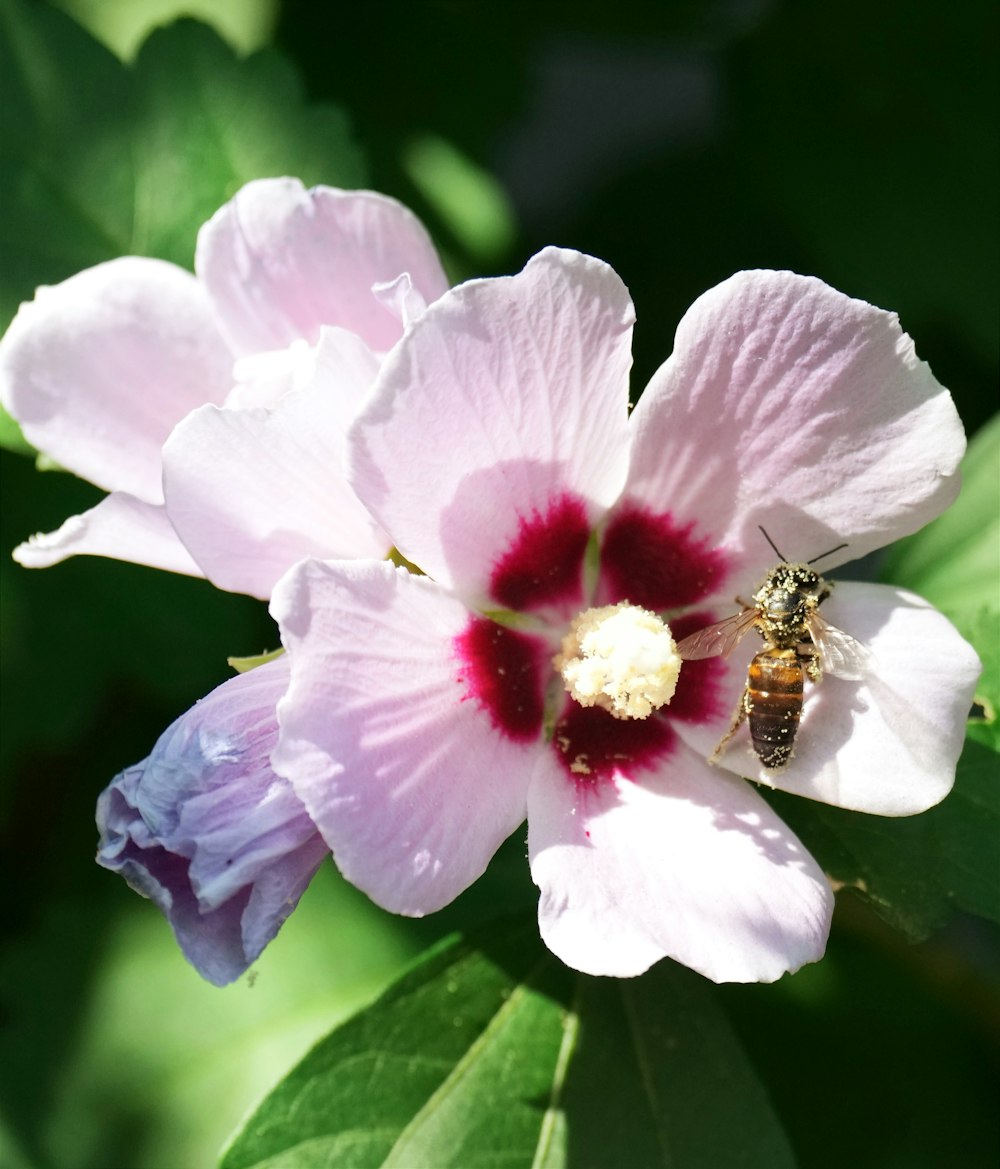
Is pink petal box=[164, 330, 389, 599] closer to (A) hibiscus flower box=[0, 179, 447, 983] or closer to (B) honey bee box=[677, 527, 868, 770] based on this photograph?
(A) hibiscus flower box=[0, 179, 447, 983]

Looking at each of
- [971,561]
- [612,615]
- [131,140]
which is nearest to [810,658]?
[612,615]

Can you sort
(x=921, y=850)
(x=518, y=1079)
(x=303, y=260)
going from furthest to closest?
(x=518, y=1079)
(x=921, y=850)
(x=303, y=260)

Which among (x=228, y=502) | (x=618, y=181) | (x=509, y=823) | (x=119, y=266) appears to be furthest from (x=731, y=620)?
(x=618, y=181)

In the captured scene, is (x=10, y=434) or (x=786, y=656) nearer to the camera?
(x=786, y=656)

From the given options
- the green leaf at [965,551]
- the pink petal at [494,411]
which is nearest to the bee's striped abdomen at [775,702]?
the pink petal at [494,411]

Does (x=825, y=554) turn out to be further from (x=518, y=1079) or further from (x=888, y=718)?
(x=518, y=1079)

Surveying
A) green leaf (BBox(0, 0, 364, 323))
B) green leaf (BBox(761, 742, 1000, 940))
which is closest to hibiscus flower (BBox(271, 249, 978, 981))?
green leaf (BBox(761, 742, 1000, 940))

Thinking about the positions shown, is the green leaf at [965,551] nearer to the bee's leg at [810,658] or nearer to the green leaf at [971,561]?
the green leaf at [971,561]

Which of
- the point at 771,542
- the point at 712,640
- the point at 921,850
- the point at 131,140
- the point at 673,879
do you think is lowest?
the point at 921,850

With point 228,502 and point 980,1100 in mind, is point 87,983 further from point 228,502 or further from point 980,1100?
point 980,1100
